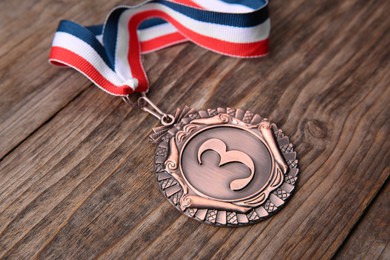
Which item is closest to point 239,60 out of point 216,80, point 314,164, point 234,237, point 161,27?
point 216,80

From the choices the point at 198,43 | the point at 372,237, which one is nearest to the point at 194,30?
the point at 198,43

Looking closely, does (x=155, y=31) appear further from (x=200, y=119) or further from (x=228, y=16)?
(x=200, y=119)

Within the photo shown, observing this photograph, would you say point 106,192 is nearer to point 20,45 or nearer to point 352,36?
point 20,45

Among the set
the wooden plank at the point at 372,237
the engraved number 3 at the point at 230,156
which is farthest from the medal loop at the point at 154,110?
the wooden plank at the point at 372,237

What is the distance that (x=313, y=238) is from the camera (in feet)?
3.11

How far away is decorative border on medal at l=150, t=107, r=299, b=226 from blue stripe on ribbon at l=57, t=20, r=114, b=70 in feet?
0.88

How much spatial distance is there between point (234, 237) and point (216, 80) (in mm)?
433

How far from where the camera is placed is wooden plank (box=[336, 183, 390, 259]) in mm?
936

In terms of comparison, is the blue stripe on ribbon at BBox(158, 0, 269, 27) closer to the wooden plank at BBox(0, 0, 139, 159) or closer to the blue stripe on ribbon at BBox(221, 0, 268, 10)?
the blue stripe on ribbon at BBox(221, 0, 268, 10)

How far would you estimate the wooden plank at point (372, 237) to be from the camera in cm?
94

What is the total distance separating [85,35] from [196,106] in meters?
0.35

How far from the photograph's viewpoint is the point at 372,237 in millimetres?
954

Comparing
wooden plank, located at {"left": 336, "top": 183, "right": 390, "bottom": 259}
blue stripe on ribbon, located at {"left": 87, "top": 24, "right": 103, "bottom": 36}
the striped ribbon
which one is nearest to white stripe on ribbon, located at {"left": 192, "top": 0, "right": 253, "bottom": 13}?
the striped ribbon

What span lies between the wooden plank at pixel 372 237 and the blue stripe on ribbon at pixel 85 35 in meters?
0.72
